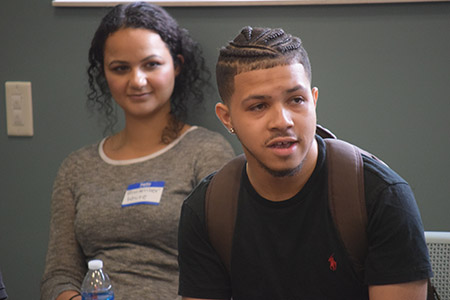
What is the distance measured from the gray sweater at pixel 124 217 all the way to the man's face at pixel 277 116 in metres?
0.68

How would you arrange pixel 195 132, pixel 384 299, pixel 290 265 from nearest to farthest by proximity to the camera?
pixel 384 299
pixel 290 265
pixel 195 132

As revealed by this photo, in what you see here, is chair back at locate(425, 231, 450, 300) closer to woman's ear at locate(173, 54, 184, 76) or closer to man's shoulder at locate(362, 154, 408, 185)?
man's shoulder at locate(362, 154, 408, 185)

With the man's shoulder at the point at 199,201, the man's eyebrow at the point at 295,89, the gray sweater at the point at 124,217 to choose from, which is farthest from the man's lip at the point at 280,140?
the gray sweater at the point at 124,217

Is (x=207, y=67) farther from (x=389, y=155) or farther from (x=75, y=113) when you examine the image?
(x=389, y=155)

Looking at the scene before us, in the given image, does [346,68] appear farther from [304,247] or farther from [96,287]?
[96,287]

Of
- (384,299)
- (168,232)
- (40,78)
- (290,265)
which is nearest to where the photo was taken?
(384,299)

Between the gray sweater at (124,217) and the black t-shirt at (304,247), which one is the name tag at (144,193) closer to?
the gray sweater at (124,217)

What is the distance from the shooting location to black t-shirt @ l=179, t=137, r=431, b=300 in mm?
1328

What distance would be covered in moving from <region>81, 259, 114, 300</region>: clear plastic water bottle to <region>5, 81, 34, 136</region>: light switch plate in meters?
0.72

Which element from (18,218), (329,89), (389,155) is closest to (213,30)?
(329,89)

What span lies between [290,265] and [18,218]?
1388 millimetres

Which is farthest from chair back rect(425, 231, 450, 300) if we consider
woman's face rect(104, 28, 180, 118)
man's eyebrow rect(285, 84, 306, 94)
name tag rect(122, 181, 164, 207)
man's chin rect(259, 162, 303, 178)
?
woman's face rect(104, 28, 180, 118)

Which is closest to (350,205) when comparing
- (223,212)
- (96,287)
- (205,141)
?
(223,212)

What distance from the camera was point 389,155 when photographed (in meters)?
2.12
